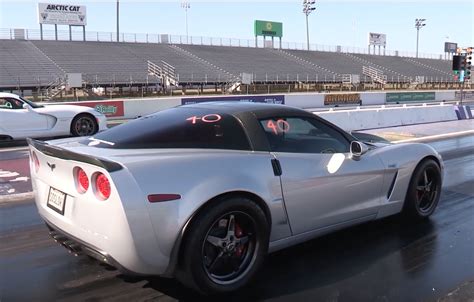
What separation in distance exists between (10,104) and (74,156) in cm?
941

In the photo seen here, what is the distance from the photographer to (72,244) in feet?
11.4

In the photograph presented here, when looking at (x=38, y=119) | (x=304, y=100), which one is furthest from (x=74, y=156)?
(x=304, y=100)

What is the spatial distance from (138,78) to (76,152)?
136ft

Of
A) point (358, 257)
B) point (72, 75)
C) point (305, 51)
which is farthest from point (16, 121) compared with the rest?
point (305, 51)

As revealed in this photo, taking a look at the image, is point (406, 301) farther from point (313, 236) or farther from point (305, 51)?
point (305, 51)

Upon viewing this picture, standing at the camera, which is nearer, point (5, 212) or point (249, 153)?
point (249, 153)

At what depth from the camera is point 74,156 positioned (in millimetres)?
3389

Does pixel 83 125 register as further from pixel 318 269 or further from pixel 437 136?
pixel 318 269

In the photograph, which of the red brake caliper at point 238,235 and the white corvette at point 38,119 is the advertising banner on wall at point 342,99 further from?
the red brake caliper at point 238,235

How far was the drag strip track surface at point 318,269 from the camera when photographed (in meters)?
3.55

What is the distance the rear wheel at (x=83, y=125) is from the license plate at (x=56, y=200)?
919 cm

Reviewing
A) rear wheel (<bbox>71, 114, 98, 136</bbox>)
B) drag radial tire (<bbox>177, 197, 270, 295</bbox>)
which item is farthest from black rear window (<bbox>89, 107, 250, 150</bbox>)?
rear wheel (<bbox>71, 114, 98, 136</bbox>)

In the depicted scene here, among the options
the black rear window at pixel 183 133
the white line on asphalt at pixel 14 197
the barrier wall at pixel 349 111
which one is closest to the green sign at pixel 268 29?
the barrier wall at pixel 349 111

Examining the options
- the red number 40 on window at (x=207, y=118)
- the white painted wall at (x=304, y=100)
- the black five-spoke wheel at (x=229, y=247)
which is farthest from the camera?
the white painted wall at (x=304, y=100)
